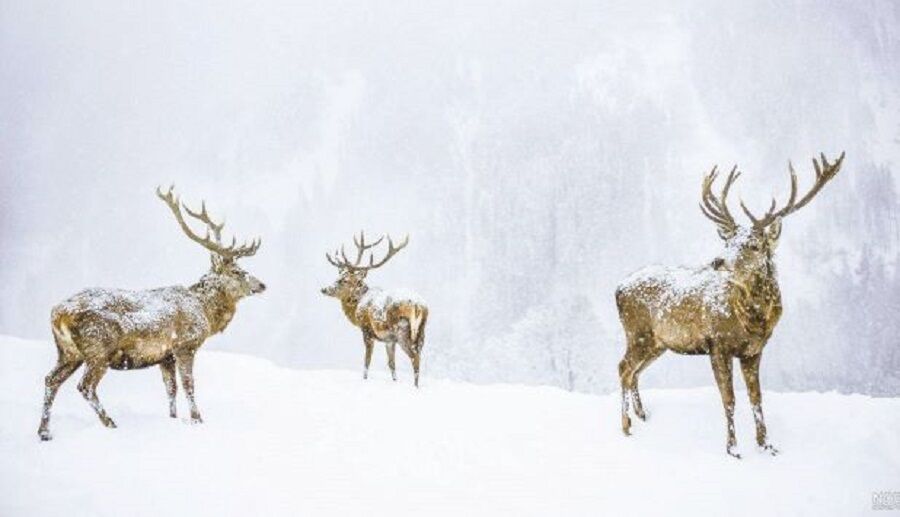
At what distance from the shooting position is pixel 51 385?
598cm

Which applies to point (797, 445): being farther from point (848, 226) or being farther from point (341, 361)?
point (848, 226)

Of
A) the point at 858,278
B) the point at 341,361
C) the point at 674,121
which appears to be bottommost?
the point at 341,361

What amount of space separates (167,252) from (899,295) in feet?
482

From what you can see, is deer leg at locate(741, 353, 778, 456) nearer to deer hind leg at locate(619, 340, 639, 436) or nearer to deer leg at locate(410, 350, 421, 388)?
deer hind leg at locate(619, 340, 639, 436)

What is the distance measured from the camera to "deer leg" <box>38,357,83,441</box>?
577 cm

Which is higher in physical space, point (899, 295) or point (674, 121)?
point (674, 121)

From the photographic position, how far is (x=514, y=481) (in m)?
5.12

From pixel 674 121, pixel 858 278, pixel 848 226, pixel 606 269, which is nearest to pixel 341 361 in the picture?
pixel 606 269

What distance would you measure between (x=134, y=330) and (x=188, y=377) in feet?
3.14

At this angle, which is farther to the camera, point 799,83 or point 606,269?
point 799,83

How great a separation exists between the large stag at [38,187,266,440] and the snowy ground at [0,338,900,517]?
0.58 meters

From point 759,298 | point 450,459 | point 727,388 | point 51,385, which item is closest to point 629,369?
point 727,388

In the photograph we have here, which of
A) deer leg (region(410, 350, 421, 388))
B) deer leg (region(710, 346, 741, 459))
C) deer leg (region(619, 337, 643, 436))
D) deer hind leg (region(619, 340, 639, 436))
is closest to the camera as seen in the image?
deer leg (region(710, 346, 741, 459))

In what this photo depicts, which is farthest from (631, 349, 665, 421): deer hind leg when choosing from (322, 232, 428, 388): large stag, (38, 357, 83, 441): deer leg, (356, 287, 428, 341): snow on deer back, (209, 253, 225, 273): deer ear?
(38, 357, 83, 441): deer leg
